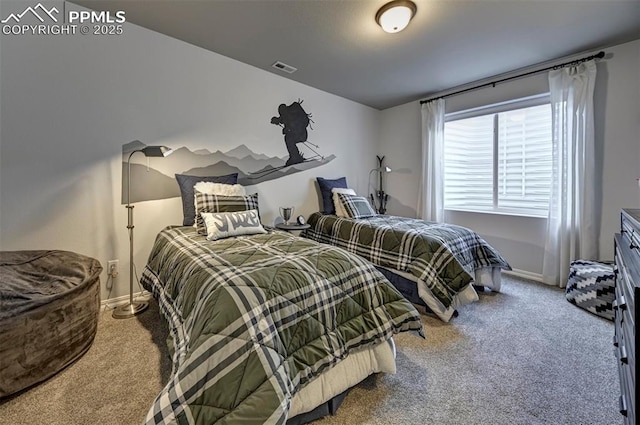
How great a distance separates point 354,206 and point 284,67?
184 centimetres

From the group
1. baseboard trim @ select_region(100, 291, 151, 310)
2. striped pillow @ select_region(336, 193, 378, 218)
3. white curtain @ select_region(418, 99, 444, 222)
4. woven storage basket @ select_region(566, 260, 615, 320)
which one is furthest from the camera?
white curtain @ select_region(418, 99, 444, 222)

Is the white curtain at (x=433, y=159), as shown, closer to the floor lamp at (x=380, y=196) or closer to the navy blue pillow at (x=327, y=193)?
the floor lamp at (x=380, y=196)

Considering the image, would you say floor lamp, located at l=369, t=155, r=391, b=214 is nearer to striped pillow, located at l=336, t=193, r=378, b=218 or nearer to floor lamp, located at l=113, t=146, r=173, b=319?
striped pillow, located at l=336, t=193, r=378, b=218

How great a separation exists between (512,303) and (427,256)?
1.02 metres

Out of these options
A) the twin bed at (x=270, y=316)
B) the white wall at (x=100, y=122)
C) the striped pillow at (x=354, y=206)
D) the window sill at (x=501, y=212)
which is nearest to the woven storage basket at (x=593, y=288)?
the window sill at (x=501, y=212)

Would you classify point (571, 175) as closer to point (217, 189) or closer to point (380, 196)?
point (380, 196)

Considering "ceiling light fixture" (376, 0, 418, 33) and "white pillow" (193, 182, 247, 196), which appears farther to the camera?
"white pillow" (193, 182, 247, 196)

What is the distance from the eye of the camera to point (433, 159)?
3.94 meters

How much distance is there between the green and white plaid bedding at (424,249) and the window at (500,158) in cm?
112

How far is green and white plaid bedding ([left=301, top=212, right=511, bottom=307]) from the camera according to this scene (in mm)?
2189

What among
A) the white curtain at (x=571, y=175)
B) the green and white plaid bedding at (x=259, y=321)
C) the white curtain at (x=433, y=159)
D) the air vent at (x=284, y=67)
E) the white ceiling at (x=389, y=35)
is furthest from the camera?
the white curtain at (x=433, y=159)

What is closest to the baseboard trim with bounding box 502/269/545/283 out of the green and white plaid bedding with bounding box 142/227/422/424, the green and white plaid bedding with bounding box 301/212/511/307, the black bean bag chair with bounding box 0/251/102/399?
the green and white plaid bedding with bounding box 301/212/511/307

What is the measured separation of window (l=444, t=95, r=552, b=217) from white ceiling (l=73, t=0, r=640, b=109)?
0.55 m

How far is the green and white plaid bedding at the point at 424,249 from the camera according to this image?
7.18ft
